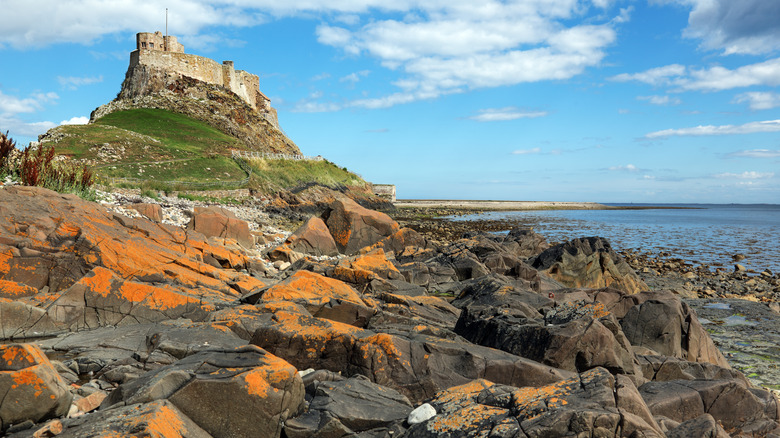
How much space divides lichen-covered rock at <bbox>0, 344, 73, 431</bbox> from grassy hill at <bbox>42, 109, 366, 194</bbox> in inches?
1336

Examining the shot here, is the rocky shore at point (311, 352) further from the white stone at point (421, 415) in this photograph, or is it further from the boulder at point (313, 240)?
the boulder at point (313, 240)

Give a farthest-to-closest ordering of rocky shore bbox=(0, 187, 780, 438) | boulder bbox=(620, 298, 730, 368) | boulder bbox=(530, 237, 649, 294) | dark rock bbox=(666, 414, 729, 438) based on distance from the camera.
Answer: boulder bbox=(530, 237, 649, 294), boulder bbox=(620, 298, 730, 368), rocky shore bbox=(0, 187, 780, 438), dark rock bbox=(666, 414, 729, 438)

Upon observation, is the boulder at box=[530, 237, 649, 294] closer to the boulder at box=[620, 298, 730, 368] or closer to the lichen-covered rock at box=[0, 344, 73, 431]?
the boulder at box=[620, 298, 730, 368]

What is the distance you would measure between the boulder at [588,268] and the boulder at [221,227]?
44.2 ft

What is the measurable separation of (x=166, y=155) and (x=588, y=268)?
45.3 metres

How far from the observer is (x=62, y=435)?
197 inches

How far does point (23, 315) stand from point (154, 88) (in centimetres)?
7798

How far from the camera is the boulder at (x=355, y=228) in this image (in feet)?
88.7

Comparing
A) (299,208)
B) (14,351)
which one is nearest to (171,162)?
(299,208)

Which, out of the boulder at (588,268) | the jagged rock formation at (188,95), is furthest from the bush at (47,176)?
the jagged rock formation at (188,95)

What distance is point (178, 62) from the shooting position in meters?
80.1

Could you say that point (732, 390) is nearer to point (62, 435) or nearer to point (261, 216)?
point (62, 435)

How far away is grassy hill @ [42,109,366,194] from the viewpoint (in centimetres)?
4581

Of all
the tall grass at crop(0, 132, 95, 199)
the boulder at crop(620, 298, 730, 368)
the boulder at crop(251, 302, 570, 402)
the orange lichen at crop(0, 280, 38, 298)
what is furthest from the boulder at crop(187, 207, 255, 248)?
the boulder at crop(620, 298, 730, 368)
